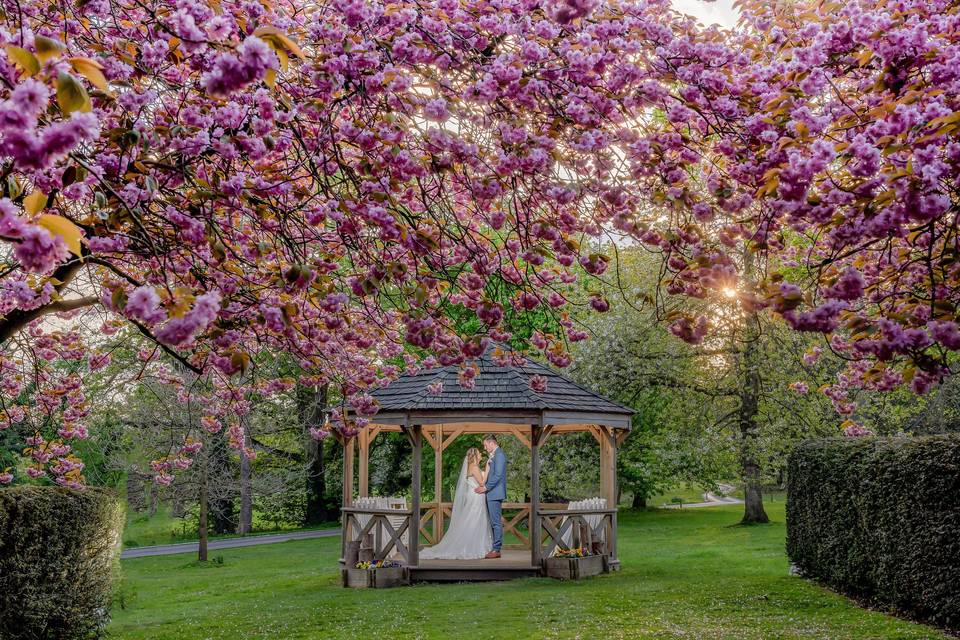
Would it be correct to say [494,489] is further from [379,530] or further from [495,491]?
[379,530]

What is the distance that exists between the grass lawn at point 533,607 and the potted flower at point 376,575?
27 centimetres

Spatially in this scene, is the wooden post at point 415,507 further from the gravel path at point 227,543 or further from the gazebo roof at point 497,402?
the gravel path at point 227,543

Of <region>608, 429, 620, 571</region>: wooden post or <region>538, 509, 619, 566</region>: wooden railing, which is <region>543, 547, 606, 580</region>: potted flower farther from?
<region>608, 429, 620, 571</region>: wooden post

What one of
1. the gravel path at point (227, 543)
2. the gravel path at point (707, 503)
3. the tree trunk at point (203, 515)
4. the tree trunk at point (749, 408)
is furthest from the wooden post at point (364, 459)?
the gravel path at point (707, 503)

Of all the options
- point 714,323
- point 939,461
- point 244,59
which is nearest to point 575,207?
point 244,59

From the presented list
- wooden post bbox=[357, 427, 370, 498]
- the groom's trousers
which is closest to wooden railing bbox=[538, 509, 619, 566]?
the groom's trousers

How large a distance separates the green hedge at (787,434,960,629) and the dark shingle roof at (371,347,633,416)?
3.53m

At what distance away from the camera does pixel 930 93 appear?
12.9 feet

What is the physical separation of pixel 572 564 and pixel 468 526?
179 cm

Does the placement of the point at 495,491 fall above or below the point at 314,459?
below

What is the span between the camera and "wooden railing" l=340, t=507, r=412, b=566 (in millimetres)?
12570

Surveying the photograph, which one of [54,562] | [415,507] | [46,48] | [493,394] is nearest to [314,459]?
[415,507]

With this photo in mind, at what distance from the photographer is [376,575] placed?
12.3 m

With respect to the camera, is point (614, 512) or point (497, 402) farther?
point (614, 512)
